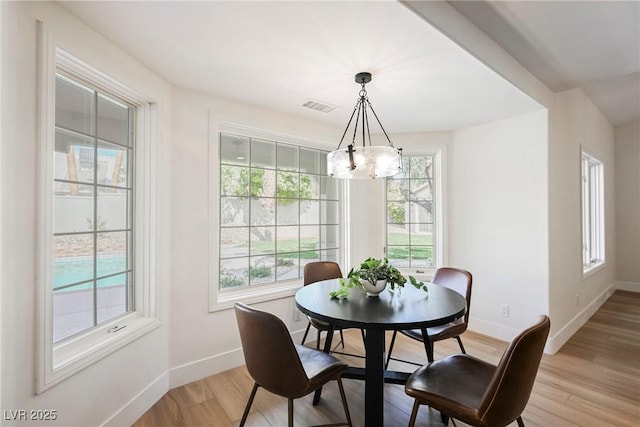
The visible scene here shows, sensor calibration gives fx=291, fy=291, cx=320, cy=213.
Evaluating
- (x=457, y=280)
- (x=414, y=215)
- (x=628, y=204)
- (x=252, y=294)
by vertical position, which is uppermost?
(x=628, y=204)

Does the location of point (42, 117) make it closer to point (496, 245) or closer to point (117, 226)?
point (117, 226)

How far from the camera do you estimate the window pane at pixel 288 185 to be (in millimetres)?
3090

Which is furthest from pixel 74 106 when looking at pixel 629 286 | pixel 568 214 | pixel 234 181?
pixel 629 286

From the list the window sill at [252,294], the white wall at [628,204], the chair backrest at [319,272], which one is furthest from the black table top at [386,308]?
the white wall at [628,204]

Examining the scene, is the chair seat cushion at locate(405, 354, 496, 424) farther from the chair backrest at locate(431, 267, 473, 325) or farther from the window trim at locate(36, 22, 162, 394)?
the window trim at locate(36, 22, 162, 394)

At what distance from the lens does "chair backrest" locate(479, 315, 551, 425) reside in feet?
3.87

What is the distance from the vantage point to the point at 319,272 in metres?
2.92

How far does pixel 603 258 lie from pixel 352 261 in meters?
4.07

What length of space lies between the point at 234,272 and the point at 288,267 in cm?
61

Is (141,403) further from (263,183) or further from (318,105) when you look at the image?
(318,105)

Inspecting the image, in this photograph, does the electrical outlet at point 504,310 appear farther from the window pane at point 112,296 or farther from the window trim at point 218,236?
the window pane at point 112,296

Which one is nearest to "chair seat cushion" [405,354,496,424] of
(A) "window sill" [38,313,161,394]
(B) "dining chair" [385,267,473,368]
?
(B) "dining chair" [385,267,473,368]

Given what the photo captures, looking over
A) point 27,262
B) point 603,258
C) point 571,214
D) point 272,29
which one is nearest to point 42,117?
point 27,262

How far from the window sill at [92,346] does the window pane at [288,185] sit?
1.62 meters
